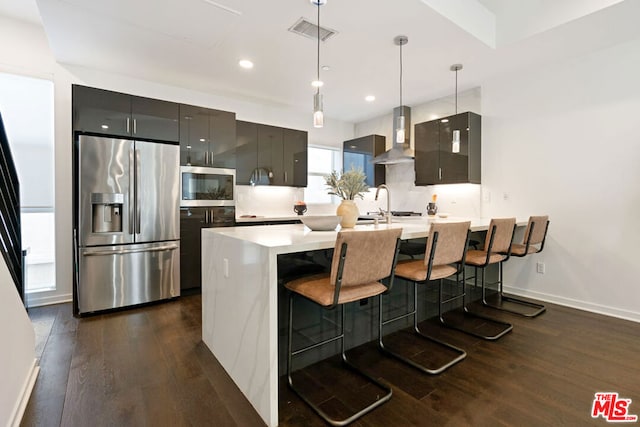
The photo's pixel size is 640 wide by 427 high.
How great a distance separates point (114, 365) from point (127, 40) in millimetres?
2929

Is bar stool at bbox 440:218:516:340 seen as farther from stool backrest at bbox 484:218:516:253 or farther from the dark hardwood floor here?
the dark hardwood floor

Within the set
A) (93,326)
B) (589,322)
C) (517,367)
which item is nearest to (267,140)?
(93,326)

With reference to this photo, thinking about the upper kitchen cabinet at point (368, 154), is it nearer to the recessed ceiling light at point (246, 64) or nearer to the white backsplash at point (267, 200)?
the white backsplash at point (267, 200)

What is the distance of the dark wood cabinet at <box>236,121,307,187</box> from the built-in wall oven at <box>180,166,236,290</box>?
0.63m

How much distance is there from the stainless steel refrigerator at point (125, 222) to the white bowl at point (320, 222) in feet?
7.13

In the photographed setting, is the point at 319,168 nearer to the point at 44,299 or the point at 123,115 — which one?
the point at 123,115

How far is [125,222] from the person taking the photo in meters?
3.33

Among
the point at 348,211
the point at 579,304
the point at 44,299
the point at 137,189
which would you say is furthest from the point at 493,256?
the point at 44,299

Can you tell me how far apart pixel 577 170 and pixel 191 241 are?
4.51 meters

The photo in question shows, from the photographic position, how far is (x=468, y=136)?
401 cm

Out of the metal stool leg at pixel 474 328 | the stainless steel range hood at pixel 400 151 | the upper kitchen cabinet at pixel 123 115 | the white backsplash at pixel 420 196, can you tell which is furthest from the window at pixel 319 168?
the metal stool leg at pixel 474 328

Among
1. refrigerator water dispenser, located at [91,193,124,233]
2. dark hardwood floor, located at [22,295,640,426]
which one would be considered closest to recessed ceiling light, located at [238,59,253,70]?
refrigerator water dispenser, located at [91,193,124,233]

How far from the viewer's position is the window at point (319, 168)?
18.9 feet

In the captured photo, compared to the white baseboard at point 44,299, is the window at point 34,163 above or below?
above
